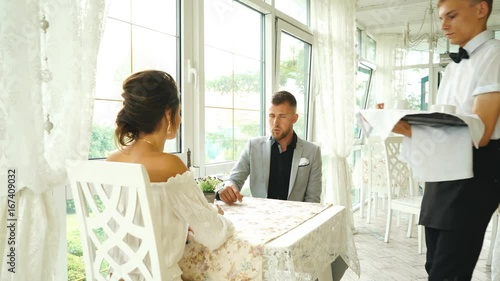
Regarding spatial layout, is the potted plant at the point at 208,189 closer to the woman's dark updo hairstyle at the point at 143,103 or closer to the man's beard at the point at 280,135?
the woman's dark updo hairstyle at the point at 143,103

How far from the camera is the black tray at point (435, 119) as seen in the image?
1.17 m

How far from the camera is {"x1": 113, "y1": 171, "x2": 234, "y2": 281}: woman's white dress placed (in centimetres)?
116

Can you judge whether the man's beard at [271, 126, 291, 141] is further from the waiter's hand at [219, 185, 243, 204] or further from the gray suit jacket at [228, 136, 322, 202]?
the waiter's hand at [219, 185, 243, 204]

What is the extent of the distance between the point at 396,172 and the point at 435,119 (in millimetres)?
2947

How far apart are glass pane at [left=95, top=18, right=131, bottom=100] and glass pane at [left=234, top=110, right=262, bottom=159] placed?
3.80 feet

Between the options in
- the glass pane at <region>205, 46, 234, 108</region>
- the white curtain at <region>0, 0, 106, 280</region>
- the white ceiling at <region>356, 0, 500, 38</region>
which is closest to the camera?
the white curtain at <region>0, 0, 106, 280</region>

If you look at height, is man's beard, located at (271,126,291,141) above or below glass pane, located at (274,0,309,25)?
below

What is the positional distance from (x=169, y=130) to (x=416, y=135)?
2.96 ft

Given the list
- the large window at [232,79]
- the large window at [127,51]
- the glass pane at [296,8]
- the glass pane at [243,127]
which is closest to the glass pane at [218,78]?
the large window at [232,79]

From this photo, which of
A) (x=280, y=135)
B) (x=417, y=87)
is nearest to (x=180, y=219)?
(x=280, y=135)

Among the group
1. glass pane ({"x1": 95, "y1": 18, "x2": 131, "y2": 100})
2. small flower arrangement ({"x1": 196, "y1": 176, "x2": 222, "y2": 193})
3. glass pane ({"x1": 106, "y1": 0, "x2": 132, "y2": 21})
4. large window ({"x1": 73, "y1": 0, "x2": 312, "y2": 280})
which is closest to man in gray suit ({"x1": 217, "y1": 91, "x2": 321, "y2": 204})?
large window ({"x1": 73, "y1": 0, "x2": 312, "y2": 280})

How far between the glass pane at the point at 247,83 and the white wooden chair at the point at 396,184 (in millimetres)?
1517

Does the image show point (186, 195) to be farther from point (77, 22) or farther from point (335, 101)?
point (335, 101)

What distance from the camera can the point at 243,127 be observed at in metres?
3.12
